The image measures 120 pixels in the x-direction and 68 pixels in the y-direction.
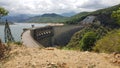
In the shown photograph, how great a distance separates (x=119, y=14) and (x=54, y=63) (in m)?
5.30

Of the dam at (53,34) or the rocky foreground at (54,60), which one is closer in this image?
the rocky foreground at (54,60)

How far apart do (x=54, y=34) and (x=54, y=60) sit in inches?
3079

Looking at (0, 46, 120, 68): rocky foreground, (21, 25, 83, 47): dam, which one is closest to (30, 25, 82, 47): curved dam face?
(21, 25, 83, 47): dam

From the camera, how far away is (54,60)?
1192 centimetres

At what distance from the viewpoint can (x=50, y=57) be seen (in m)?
12.6

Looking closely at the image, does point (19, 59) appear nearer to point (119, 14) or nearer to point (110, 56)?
point (110, 56)

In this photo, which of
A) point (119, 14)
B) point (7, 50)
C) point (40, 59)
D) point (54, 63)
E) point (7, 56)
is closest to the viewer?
point (54, 63)

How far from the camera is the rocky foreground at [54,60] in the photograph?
37.2ft

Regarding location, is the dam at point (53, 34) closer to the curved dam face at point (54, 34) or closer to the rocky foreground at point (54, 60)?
the curved dam face at point (54, 34)

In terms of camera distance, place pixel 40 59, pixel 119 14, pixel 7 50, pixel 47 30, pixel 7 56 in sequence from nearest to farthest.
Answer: pixel 40 59 → pixel 7 56 → pixel 7 50 → pixel 119 14 → pixel 47 30

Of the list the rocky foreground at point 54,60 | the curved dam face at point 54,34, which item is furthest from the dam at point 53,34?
the rocky foreground at point 54,60

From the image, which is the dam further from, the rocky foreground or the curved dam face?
the rocky foreground

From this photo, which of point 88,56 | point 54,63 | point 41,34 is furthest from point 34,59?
point 41,34

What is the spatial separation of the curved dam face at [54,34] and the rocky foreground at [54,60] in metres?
53.7
